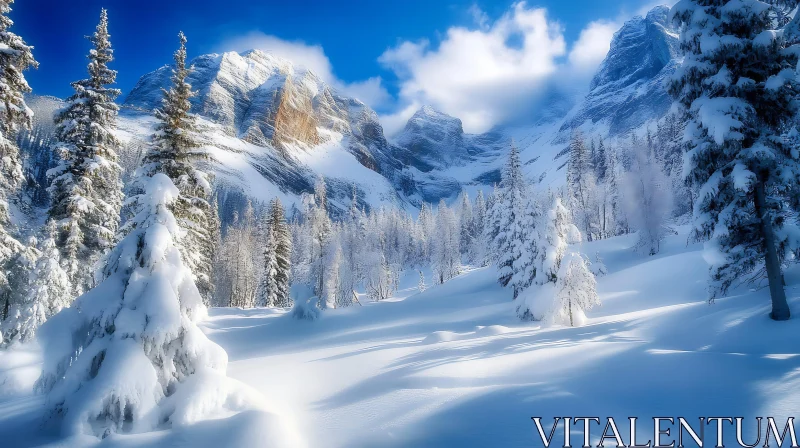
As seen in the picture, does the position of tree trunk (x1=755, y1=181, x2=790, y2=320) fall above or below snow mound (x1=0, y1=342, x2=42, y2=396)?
above

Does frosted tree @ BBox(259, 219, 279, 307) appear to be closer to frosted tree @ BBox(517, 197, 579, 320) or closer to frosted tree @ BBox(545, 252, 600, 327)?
frosted tree @ BBox(517, 197, 579, 320)

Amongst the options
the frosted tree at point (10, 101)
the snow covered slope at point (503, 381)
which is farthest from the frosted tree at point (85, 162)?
the snow covered slope at point (503, 381)

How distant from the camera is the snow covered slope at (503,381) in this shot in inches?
253

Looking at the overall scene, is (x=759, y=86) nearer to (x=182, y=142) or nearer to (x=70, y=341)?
(x=70, y=341)

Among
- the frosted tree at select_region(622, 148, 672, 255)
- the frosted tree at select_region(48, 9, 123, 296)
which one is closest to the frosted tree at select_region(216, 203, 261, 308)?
the frosted tree at select_region(48, 9, 123, 296)

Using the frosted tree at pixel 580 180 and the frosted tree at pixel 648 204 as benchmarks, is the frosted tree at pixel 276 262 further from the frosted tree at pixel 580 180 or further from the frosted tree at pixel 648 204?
the frosted tree at pixel 580 180

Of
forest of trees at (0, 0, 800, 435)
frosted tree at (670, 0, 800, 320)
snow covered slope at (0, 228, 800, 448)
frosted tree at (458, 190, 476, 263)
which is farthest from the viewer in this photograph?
frosted tree at (458, 190, 476, 263)

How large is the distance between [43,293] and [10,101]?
358 inches

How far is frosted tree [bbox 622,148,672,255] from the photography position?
37.9 metres

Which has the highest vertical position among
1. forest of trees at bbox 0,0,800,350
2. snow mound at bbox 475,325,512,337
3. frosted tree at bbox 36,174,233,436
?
forest of trees at bbox 0,0,800,350

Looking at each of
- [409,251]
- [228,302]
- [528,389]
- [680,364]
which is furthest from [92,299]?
[409,251]

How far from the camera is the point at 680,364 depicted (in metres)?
8.52

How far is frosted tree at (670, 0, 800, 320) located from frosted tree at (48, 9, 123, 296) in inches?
855

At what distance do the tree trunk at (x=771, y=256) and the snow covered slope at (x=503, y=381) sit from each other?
63 cm
